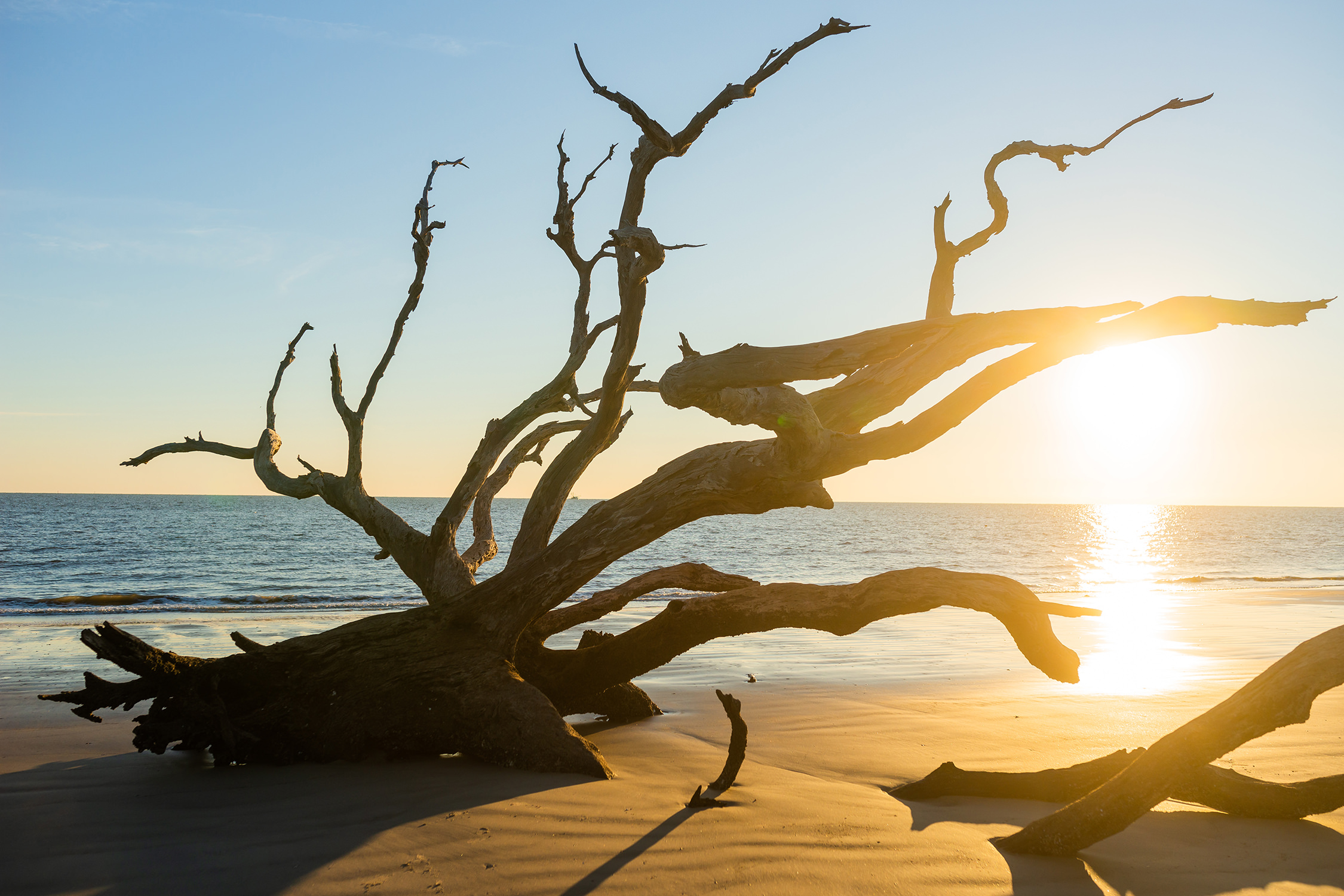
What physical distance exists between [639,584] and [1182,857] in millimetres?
3796

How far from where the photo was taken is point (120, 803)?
5047 mm

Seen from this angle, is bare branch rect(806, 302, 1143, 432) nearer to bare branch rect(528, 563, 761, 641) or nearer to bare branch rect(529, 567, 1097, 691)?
bare branch rect(529, 567, 1097, 691)

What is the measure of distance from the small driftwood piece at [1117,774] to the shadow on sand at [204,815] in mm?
2427

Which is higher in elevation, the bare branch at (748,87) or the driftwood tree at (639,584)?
the bare branch at (748,87)

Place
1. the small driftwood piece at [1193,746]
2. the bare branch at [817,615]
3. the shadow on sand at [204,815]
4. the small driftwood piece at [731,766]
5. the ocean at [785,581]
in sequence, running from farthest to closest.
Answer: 1. the ocean at [785,581]
2. the bare branch at [817,615]
3. the small driftwood piece at [731,766]
4. the shadow on sand at [204,815]
5. the small driftwood piece at [1193,746]

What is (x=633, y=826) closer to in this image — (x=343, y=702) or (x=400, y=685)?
(x=400, y=685)

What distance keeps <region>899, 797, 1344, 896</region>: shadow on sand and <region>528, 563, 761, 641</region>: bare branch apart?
225cm

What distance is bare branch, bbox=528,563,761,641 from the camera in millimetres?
6484

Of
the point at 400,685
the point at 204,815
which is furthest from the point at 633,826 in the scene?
the point at 204,815

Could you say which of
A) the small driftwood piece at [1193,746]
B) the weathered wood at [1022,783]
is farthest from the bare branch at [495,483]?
→ the small driftwood piece at [1193,746]

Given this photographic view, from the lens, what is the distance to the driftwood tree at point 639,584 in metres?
4.86

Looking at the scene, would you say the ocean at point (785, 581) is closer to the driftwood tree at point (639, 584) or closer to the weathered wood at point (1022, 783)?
the driftwood tree at point (639, 584)

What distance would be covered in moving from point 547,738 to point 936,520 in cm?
11879

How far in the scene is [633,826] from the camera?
468cm
